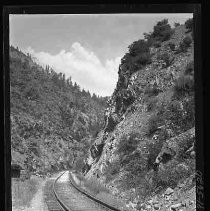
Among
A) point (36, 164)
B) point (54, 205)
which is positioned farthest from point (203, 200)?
A: point (36, 164)

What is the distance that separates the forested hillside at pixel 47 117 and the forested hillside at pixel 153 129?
39.6 ft

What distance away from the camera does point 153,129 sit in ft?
55.3

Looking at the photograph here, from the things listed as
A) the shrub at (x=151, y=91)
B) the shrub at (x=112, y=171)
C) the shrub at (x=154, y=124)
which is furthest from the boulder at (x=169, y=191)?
the shrub at (x=151, y=91)

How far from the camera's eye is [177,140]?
14.1 m

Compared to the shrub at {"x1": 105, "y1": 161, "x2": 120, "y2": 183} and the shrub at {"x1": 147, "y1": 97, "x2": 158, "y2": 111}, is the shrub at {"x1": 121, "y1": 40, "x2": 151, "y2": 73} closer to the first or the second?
the shrub at {"x1": 147, "y1": 97, "x2": 158, "y2": 111}

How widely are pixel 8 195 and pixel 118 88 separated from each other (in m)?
21.3

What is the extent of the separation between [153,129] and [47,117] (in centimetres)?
3501

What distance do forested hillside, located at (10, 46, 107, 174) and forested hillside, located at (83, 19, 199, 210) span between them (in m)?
12.1

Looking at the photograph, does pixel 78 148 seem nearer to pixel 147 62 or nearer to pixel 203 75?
pixel 147 62

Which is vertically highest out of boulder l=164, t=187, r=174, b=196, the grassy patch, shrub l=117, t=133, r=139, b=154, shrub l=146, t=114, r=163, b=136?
shrub l=146, t=114, r=163, b=136

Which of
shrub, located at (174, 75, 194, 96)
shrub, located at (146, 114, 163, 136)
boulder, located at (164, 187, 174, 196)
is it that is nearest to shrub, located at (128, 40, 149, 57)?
shrub, located at (174, 75, 194, 96)

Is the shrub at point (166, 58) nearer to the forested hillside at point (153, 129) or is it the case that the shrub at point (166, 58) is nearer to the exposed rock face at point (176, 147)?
the forested hillside at point (153, 129)

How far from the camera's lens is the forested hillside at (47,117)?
39.6 m

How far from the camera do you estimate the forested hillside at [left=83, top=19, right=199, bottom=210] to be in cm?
1248
